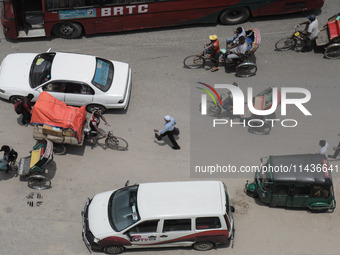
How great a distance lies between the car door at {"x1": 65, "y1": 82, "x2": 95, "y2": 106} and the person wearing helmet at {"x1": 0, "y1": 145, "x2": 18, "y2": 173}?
2.71 metres

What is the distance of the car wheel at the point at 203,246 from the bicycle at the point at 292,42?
953 centimetres

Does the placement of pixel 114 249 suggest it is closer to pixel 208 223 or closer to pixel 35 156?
pixel 208 223

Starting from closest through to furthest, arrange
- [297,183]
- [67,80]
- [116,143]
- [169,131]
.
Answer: [297,183] < [169,131] < [116,143] < [67,80]

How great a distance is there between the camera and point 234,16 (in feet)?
63.1

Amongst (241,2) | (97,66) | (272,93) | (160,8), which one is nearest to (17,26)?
(97,66)

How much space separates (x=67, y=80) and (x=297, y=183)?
798 centimetres

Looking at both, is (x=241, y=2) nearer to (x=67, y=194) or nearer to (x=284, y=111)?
(x=284, y=111)

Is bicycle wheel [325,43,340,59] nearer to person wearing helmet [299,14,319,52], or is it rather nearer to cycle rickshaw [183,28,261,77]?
person wearing helmet [299,14,319,52]

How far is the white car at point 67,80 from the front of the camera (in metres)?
14.9

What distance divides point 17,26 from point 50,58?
320cm

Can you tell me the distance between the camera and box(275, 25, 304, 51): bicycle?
58.0ft

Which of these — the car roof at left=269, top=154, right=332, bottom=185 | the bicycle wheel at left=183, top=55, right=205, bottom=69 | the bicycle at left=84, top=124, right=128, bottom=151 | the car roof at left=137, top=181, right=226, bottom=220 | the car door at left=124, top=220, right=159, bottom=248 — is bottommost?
the car door at left=124, top=220, right=159, bottom=248

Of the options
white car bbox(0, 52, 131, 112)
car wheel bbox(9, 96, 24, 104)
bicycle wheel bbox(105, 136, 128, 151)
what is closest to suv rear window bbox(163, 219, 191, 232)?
bicycle wheel bbox(105, 136, 128, 151)

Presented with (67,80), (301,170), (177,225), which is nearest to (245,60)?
(301,170)
